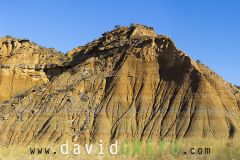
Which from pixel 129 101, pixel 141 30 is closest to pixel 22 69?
pixel 141 30

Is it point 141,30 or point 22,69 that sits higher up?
point 141,30

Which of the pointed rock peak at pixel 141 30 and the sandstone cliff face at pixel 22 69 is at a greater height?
the pointed rock peak at pixel 141 30

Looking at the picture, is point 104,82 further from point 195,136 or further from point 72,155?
point 72,155

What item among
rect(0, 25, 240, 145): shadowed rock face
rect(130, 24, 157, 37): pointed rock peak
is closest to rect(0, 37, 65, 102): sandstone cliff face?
rect(0, 25, 240, 145): shadowed rock face

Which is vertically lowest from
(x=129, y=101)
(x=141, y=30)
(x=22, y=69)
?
(x=129, y=101)

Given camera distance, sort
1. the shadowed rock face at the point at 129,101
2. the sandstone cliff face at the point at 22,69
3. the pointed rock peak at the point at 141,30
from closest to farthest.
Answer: the shadowed rock face at the point at 129,101
the pointed rock peak at the point at 141,30
the sandstone cliff face at the point at 22,69

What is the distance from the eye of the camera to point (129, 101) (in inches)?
2482

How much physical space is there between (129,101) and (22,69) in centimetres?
2867

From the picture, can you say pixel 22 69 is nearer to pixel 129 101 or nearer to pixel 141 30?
pixel 141 30

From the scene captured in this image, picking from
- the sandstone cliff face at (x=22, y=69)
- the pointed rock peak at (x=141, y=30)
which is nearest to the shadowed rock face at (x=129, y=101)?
the pointed rock peak at (x=141, y=30)

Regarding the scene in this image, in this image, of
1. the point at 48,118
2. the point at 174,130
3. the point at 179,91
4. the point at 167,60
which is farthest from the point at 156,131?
the point at 48,118

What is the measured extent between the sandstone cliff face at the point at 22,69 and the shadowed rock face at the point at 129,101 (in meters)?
11.0

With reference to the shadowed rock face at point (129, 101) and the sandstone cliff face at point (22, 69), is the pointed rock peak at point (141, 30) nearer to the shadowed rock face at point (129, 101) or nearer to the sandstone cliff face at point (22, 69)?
the shadowed rock face at point (129, 101)

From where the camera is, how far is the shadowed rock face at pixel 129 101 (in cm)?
5659
